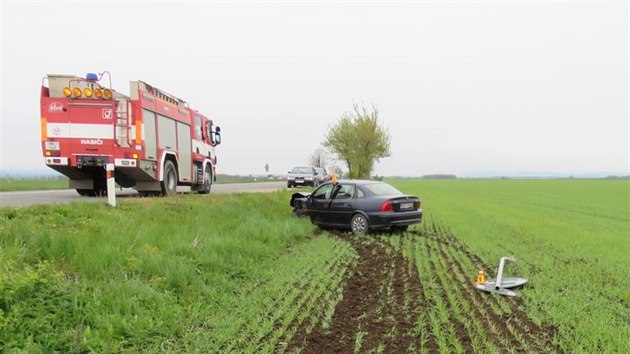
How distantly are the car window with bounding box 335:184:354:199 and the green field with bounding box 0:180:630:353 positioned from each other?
2.47 meters

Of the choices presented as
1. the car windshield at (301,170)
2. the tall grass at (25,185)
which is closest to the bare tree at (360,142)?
the car windshield at (301,170)

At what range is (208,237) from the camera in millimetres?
8047

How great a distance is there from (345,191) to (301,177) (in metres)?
22.6

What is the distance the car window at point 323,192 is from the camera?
12.5m

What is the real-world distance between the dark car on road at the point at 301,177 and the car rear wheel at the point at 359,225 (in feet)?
74.8

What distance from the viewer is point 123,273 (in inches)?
214

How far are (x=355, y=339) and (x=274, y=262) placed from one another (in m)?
3.53

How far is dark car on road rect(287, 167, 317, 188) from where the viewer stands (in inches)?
1352

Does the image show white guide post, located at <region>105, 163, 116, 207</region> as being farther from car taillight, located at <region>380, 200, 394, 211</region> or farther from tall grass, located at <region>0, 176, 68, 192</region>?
tall grass, located at <region>0, 176, 68, 192</region>

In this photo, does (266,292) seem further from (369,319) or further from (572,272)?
(572,272)

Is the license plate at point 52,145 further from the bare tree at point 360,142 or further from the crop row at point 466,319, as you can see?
the bare tree at point 360,142

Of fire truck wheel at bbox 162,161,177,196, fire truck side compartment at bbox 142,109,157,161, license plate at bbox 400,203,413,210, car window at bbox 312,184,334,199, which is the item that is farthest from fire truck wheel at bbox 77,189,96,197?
license plate at bbox 400,203,413,210

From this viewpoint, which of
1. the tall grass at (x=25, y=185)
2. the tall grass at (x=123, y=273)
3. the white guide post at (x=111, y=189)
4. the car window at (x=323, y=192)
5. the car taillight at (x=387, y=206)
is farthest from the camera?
the tall grass at (x=25, y=185)

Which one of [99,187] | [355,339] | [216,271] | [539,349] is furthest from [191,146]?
[539,349]
